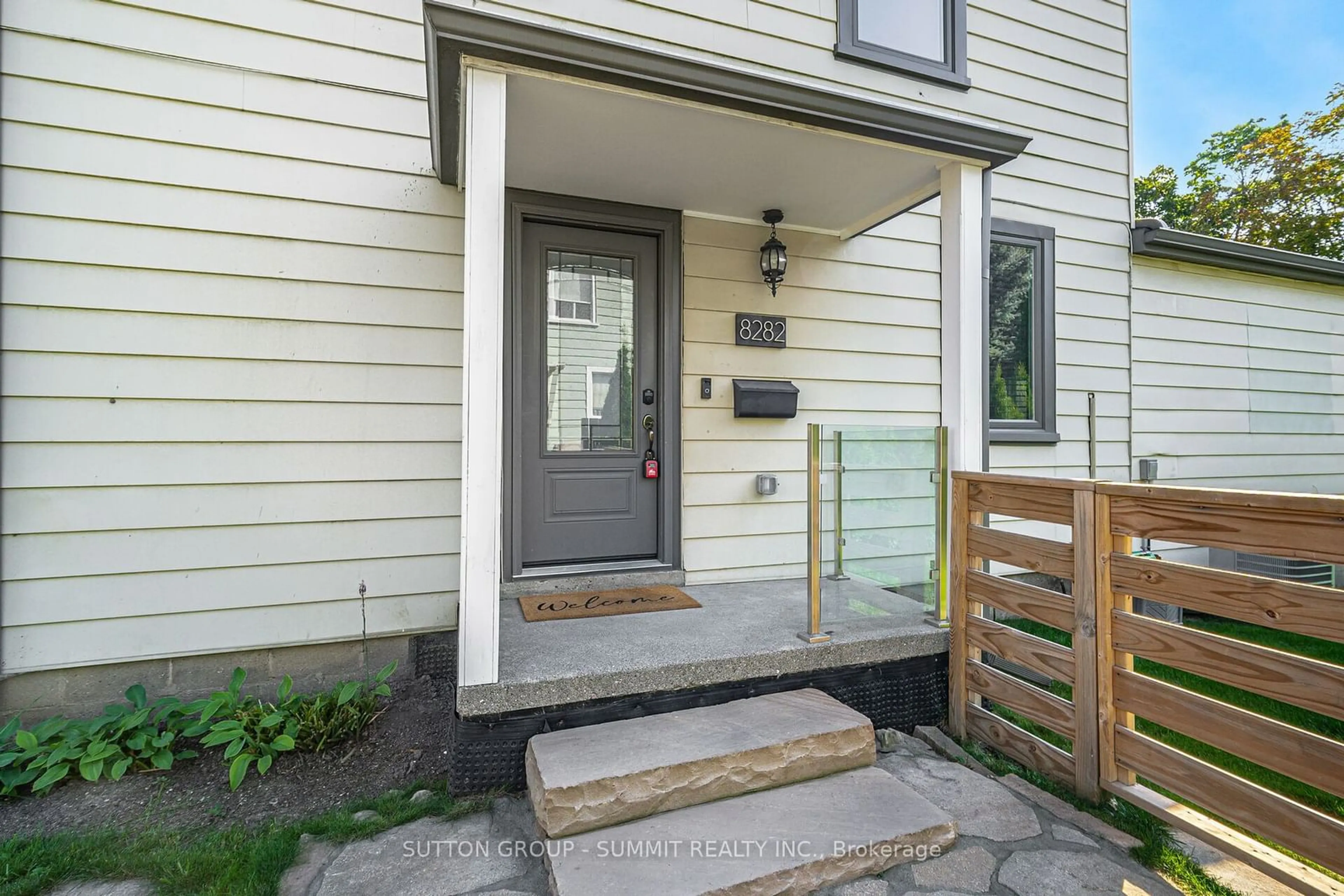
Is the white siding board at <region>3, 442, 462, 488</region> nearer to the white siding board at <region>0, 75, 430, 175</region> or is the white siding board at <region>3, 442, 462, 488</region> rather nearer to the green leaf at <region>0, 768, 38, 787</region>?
the green leaf at <region>0, 768, 38, 787</region>

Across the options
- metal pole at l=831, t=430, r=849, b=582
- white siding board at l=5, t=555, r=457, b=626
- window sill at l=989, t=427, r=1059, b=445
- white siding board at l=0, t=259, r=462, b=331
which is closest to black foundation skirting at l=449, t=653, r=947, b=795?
metal pole at l=831, t=430, r=849, b=582

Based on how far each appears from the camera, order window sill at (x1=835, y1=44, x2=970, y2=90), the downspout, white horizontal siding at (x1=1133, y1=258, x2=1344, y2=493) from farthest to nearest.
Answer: white horizontal siding at (x1=1133, y1=258, x2=1344, y2=493), window sill at (x1=835, y1=44, x2=970, y2=90), the downspout

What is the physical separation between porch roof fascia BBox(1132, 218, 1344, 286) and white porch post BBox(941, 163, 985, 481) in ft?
8.22

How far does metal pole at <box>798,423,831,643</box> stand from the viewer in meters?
2.50

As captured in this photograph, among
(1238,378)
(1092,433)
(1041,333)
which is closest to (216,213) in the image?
(1041,333)

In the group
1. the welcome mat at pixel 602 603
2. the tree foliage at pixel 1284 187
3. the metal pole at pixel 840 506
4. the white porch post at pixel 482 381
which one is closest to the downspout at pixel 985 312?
the metal pole at pixel 840 506

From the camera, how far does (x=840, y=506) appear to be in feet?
8.45

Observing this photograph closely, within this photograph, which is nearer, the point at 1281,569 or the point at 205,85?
the point at 205,85

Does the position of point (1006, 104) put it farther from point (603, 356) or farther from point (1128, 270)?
point (603, 356)

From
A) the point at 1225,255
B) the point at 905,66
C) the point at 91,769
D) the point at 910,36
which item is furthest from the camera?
the point at 1225,255

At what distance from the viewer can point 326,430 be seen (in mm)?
2828

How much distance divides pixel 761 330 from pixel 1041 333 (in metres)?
2.16

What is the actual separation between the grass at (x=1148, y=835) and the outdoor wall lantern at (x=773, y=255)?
8.58 ft

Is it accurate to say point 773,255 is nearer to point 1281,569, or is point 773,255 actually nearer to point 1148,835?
point 1148,835
